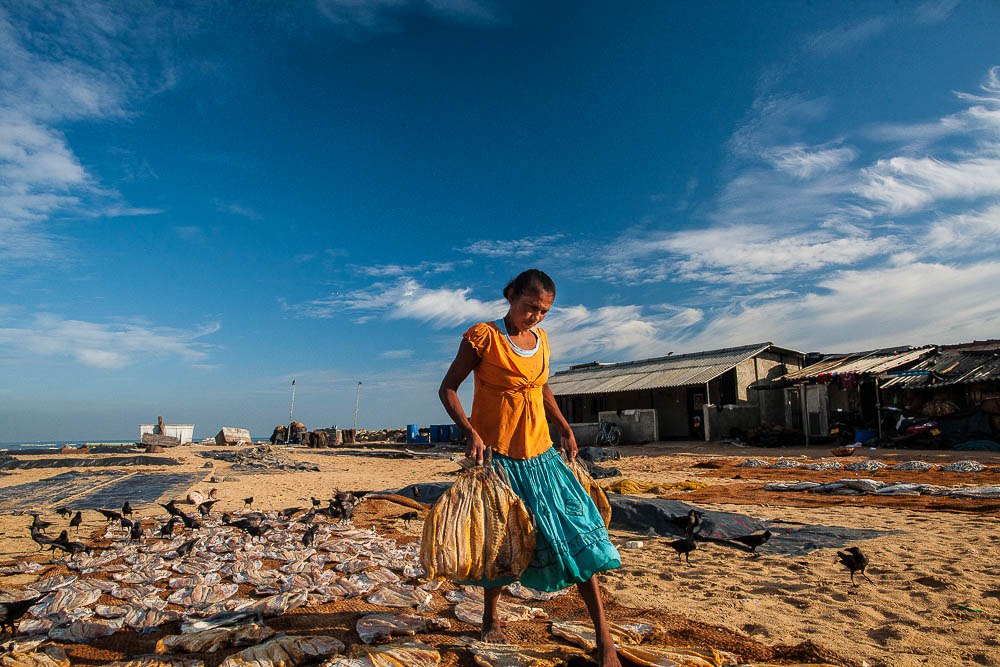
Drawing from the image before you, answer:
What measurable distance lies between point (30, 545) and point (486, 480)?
6.04 m

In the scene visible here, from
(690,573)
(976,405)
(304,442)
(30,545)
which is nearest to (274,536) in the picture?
(30,545)

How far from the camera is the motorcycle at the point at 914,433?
17.6 meters

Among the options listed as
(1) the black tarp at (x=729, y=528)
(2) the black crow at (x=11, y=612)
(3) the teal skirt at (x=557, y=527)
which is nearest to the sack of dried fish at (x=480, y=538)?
(3) the teal skirt at (x=557, y=527)

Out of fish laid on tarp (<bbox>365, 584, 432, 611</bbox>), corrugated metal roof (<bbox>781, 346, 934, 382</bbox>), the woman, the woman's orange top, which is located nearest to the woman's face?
the woman

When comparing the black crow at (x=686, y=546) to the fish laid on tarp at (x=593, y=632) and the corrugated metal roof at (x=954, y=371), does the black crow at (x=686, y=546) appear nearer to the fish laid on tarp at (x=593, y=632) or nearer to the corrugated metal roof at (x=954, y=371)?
the fish laid on tarp at (x=593, y=632)

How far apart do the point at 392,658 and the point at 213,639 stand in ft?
3.43

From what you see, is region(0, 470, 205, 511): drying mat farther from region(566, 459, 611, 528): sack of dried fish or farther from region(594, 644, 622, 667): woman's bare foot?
region(594, 644, 622, 667): woman's bare foot

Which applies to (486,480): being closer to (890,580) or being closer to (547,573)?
(547,573)

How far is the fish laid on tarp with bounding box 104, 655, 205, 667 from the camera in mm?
2672

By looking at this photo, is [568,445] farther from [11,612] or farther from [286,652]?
[11,612]

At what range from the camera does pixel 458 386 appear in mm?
3100

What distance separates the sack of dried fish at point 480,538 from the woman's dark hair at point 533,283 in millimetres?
1013

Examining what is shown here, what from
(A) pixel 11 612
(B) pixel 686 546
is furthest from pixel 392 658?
(B) pixel 686 546

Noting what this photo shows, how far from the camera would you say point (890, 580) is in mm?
4363
